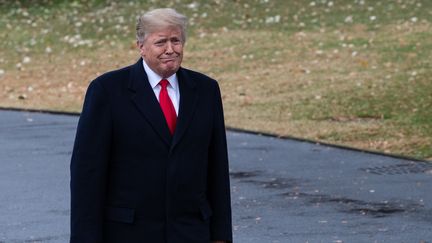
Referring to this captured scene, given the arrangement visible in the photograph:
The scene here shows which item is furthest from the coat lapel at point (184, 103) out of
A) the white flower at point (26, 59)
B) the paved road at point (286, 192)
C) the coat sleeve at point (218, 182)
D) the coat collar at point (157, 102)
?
the white flower at point (26, 59)

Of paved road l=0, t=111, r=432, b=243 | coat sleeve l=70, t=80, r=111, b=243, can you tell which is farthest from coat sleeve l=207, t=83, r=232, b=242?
paved road l=0, t=111, r=432, b=243

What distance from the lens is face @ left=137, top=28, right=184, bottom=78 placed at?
197 inches

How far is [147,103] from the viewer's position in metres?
5.09

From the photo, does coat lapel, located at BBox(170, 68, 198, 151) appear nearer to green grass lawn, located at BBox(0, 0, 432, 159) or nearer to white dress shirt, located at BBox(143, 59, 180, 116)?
white dress shirt, located at BBox(143, 59, 180, 116)

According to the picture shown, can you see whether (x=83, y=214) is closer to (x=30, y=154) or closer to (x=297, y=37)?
(x=30, y=154)

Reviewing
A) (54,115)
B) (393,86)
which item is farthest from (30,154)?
(393,86)

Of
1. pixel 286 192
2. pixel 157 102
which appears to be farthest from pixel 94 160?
pixel 286 192

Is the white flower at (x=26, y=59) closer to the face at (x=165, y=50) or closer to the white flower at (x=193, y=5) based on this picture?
the white flower at (x=193, y=5)

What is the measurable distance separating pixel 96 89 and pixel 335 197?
6.33 metres

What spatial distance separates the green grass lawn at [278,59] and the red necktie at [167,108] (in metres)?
8.93

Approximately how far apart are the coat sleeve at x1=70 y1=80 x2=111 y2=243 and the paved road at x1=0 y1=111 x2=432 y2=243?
4.32 metres

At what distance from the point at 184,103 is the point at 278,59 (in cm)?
1752

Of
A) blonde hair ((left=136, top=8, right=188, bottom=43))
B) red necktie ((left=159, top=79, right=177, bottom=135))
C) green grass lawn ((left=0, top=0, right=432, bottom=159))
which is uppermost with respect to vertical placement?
blonde hair ((left=136, top=8, right=188, bottom=43))

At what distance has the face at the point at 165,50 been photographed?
502 centimetres
